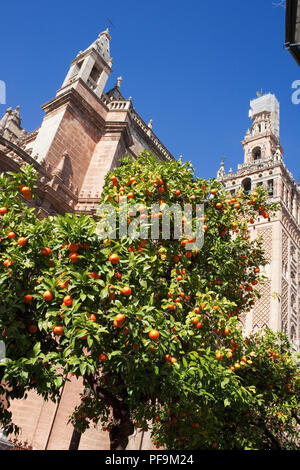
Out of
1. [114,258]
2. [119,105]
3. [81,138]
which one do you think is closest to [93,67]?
[119,105]

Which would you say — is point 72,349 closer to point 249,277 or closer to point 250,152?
point 249,277

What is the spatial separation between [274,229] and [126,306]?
26.6 metres

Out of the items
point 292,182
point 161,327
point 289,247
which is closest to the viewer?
point 161,327

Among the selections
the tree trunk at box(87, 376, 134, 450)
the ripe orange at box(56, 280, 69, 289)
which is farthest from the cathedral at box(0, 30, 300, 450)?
the ripe orange at box(56, 280, 69, 289)

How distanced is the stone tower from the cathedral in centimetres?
9

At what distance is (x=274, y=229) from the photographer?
2897 cm

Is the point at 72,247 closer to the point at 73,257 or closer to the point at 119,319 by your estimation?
the point at 73,257

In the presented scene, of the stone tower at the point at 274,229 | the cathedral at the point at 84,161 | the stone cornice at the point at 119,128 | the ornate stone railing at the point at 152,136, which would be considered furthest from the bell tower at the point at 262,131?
Answer: the stone cornice at the point at 119,128

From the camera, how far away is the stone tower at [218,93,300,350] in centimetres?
2570

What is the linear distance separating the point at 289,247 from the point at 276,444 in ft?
73.6

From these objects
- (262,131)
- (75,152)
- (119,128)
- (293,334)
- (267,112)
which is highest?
(267,112)

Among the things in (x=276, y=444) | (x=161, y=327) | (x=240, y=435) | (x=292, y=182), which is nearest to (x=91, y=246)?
(x=161, y=327)

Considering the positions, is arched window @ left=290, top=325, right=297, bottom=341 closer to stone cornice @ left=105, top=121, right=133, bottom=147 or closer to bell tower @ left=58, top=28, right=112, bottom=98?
stone cornice @ left=105, top=121, right=133, bottom=147

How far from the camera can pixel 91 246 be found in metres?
5.19
